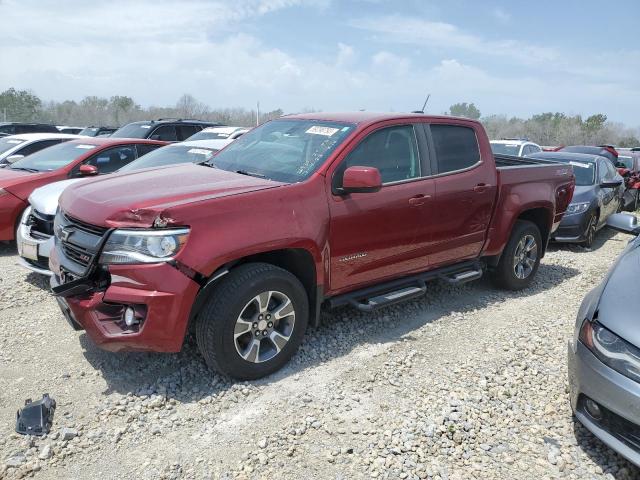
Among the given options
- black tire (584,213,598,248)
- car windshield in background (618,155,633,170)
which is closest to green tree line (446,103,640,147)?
car windshield in background (618,155,633,170)

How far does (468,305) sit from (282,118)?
8.92ft

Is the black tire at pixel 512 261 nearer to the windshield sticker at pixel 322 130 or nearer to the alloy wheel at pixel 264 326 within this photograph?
the windshield sticker at pixel 322 130

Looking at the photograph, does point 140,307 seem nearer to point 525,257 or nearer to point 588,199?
point 525,257

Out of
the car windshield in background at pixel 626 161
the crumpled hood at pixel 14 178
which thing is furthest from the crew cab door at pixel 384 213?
the car windshield in background at pixel 626 161

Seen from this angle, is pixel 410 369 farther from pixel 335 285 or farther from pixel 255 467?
pixel 255 467

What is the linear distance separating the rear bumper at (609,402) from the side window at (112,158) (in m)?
6.72

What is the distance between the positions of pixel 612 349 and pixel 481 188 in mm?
2533

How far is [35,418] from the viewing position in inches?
127

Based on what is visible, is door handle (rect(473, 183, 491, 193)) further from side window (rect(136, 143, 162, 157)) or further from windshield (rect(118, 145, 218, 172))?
side window (rect(136, 143, 162, 157))

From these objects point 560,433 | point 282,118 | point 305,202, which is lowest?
point 560,433

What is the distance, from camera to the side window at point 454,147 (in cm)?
492

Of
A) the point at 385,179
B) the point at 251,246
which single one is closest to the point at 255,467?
the point at 251,246

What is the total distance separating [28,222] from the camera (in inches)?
217

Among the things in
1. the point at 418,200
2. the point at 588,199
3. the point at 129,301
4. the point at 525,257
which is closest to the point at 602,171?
the point at 588,199
